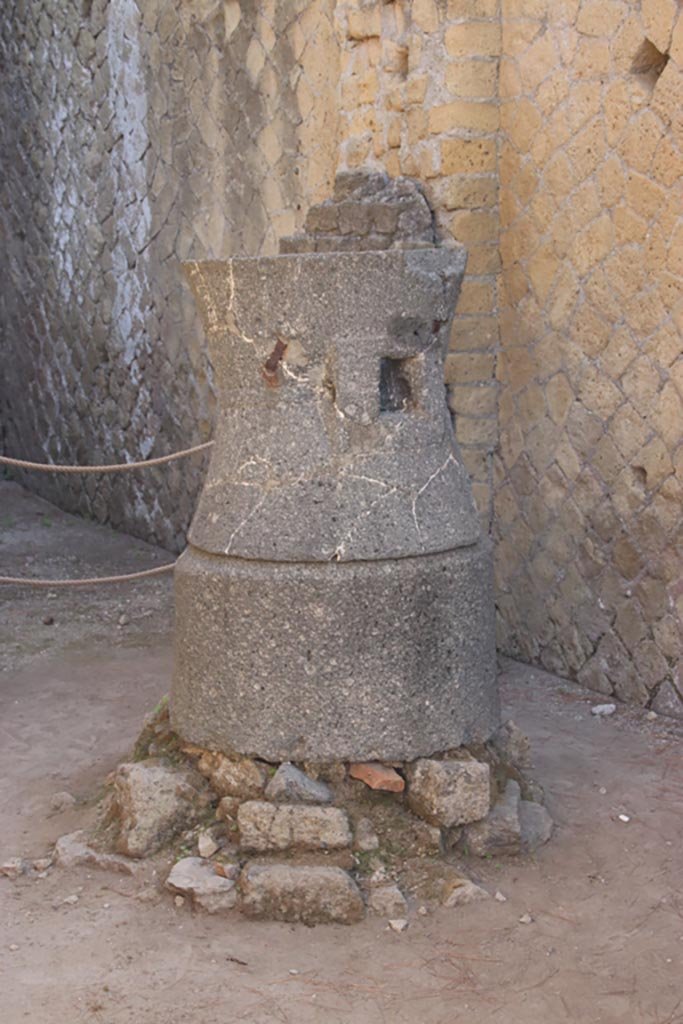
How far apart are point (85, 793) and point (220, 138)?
3.81 metres

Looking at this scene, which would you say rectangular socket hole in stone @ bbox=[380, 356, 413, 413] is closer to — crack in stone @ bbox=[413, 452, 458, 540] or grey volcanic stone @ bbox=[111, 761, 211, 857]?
crack in stone @ bbox=[413, 452, 458, 540]

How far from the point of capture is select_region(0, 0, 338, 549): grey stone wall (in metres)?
6.10

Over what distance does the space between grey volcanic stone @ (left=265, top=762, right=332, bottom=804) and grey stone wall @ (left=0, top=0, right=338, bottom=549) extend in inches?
122

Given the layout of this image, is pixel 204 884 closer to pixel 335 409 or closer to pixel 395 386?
pixel 335 409

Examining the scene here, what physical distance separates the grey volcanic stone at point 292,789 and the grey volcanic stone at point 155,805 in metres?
0.24

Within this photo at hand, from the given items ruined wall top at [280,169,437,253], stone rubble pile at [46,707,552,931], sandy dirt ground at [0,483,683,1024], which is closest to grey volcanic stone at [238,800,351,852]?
stone rubble pile at [46,707,552,931]

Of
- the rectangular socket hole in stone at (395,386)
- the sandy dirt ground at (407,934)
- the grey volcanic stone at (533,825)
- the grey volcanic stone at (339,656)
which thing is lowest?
the sandy dirt ground at (407,934)

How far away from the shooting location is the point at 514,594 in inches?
201

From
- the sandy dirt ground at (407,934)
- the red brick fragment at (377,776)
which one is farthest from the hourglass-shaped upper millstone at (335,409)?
the sandy dirt ground at (407,934)

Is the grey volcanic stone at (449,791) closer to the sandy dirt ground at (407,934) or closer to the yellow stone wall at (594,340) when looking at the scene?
the sandy dirt ground at (407,934)

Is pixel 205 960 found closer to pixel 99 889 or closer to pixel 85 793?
pixel 99 889

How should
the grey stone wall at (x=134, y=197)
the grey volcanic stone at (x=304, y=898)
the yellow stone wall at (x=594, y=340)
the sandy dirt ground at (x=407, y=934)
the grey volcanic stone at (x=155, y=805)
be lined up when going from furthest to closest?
the grey stone wall at (x=134, y=197), the yellow stone wall at (x=594, y=340), the grey volcanic stone at (x=155, y=805), the grey volcanic stone at (x=304, y=898), the sandy dirt ground at (x=407, y=934)

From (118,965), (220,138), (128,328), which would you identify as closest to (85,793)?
(118,965)

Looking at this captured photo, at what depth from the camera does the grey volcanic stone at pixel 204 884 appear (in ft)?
10.4
